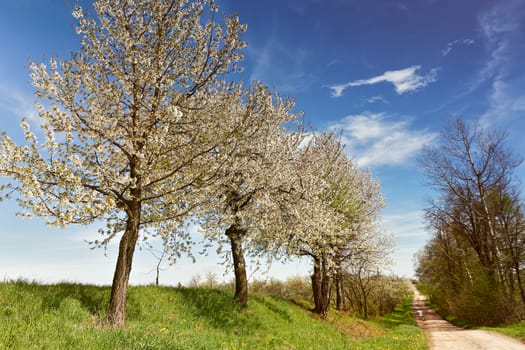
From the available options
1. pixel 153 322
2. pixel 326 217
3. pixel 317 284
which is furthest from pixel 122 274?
pixel 317 284

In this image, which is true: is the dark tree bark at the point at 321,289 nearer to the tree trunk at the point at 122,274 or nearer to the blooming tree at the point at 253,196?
the blooming tree at the point at 253,196

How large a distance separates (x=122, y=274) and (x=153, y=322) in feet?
6.21

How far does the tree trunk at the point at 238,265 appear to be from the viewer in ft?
53.9

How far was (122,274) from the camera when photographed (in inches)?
404

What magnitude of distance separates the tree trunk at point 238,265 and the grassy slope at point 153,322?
597 millimetres

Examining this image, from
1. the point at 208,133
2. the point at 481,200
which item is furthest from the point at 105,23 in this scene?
the point at 481,200

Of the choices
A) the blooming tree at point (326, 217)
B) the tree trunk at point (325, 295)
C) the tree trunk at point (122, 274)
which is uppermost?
the blooming tree at point (326, 217)

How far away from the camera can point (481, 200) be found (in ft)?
102

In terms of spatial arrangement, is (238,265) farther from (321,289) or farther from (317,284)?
(321,289)

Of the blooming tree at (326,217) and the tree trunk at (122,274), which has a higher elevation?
the blooming tree at (326,217)

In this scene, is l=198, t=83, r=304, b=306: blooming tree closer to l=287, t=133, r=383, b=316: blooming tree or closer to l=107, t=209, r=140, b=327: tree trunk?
l=287, t=133, r=383, b=316: blooming tree

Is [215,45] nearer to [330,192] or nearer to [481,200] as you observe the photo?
[330,192]

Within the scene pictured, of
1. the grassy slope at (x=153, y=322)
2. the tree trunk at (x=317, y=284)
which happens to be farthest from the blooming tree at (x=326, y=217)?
the grassy slope at (x=153, y=322)

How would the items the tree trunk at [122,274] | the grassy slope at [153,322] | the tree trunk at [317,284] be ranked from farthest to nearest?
the tree trunk at [317,284] → the tree trunk at [122,274] → the grassy slope at [153,322]
